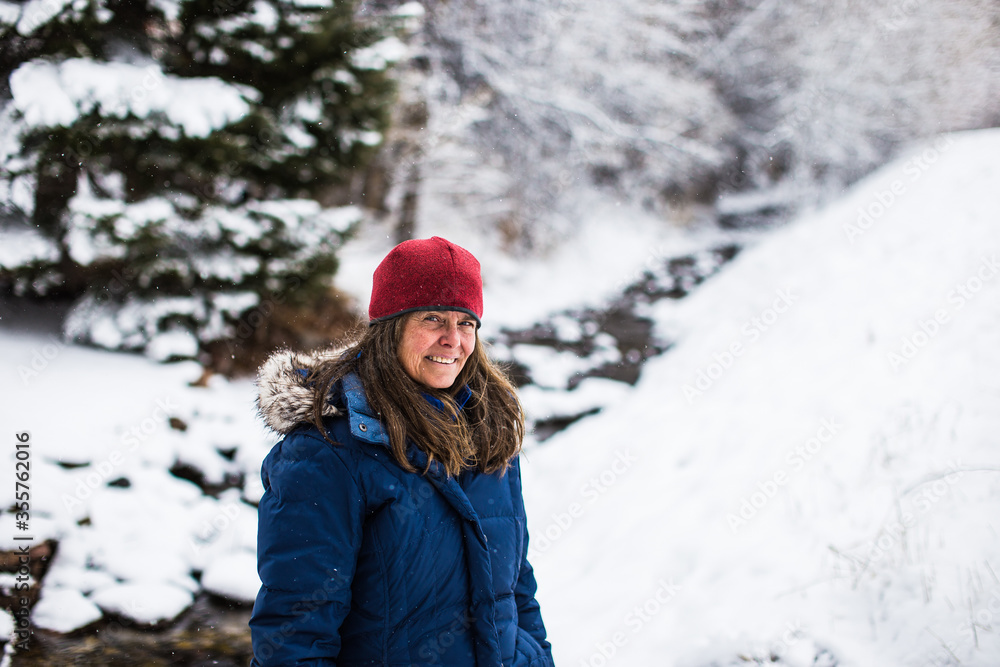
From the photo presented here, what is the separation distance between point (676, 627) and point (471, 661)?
5.99ft

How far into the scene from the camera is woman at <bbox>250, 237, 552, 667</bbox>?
1.25 m

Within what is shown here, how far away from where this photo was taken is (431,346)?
5.23 feet

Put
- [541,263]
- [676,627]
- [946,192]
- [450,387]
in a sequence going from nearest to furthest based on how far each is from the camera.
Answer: [450,387], [676,627], [946,192], [541,263]

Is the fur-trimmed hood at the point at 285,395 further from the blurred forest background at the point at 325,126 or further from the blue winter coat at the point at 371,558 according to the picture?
the blurred forest background at the point at 325,126

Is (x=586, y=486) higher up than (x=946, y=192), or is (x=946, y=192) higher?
(x=946, y=192)

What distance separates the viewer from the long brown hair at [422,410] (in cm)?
146

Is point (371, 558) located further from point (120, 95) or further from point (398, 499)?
Result: point (120, 95)

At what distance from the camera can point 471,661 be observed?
146 centimetres

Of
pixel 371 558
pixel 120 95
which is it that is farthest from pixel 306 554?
pixel 120 95

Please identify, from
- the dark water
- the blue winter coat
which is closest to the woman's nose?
the blue winter coat

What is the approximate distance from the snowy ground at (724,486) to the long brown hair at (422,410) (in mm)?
1801

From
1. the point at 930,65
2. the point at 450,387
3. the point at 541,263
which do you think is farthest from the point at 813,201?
the point at 450,387

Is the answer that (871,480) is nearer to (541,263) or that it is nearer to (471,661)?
(471,661)

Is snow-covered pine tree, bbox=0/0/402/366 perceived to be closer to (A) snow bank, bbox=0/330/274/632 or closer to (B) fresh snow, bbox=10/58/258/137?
(B) fresh snow, bbox=10/58/258/137
